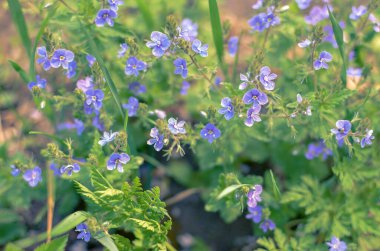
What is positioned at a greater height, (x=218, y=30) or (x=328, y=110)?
(x=218, y=30)

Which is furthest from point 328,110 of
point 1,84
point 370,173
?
point 1,84

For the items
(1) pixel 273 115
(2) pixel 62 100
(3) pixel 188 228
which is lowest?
(3) pixel 188 228

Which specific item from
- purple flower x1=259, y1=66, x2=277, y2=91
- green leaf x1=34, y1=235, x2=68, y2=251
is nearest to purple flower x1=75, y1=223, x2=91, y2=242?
green leaf x1=34, y1=235, x2=68, y2=251

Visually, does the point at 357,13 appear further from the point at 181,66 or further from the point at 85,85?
the point at 85,85

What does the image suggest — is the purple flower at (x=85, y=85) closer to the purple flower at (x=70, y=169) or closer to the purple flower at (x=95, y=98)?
the purple flower at (x=95, y=98)

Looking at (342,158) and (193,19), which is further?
(193,19)

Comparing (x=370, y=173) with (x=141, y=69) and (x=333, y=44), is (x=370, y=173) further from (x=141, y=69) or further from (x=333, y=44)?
(x=141, y=69)

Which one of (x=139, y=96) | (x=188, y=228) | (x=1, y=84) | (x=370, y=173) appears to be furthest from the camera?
(x=1, y=84)

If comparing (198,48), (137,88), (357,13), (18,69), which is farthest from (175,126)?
(357,13)
